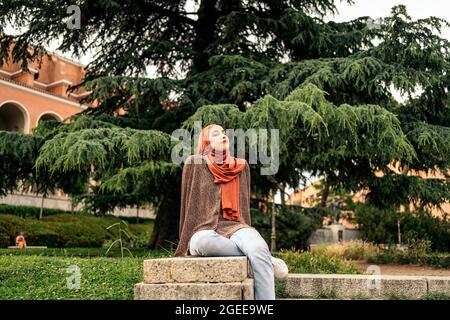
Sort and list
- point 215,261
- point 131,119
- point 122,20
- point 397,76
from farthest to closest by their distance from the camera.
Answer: point 122,20 < point 131,119 < point 397,76 < point 215,261

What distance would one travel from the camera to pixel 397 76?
7535mm

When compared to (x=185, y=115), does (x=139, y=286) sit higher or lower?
lower

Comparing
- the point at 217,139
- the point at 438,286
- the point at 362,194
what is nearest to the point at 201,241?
the point at 217,139

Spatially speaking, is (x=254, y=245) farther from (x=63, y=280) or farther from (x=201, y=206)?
(x=63, y=280)

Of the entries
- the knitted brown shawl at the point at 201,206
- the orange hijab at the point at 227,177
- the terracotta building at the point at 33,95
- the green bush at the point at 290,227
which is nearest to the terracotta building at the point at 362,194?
the green bush at the point at 290,227

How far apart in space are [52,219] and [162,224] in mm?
9864

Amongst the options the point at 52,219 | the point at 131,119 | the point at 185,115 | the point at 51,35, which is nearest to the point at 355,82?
the point at 185,115

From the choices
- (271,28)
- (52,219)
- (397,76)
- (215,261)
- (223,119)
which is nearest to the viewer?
(215,261)

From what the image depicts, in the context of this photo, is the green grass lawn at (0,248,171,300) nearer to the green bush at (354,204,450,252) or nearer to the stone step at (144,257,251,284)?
the stone step at (144,257,251,284)

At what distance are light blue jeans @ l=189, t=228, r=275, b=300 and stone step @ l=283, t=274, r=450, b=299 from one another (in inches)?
71.6

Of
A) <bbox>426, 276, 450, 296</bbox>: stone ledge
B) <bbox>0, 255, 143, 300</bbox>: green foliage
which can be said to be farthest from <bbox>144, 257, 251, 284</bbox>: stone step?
<bbox>426, 276, 450, 296</bbox>: stone ledge

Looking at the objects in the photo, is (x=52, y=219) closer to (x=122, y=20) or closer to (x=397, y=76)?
(x=122, y=20)

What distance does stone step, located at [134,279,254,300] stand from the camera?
339cm

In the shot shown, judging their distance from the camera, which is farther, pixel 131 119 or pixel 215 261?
pixel 131 119
